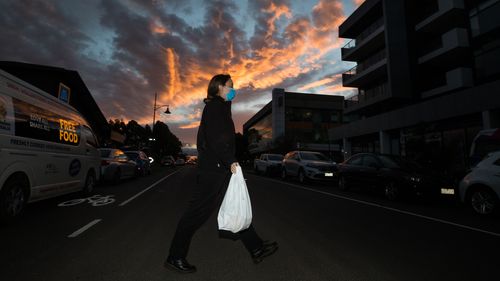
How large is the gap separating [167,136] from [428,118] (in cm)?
8380

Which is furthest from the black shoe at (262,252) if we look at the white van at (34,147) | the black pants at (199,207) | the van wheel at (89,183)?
the van wheel at (89,183)

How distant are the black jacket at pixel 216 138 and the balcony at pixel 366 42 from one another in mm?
27193

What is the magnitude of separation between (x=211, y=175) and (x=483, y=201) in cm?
695

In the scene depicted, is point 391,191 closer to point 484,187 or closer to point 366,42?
point 484,187

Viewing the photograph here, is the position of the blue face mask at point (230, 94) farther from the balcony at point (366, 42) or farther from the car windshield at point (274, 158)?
the balcony at point (366, 42)

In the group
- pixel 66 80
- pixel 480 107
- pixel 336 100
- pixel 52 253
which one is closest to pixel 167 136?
pixel 336 100

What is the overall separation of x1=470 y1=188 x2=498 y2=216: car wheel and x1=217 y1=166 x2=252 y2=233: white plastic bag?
6.34 m

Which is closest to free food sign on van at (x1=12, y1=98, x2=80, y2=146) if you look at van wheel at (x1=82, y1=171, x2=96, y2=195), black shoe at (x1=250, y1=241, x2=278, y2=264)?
van wheel at (x1=82, y1=171, x2=96, y2=195)

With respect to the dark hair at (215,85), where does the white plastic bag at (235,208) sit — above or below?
below

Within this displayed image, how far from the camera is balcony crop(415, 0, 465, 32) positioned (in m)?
20.0

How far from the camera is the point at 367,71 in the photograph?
28.5 m

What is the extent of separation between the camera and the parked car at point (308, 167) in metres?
14.5

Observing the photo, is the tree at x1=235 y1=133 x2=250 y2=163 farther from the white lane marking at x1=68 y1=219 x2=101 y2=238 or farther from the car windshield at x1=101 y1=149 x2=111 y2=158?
the white lane marking at x1=68 y1=219 x2=101 y2=238

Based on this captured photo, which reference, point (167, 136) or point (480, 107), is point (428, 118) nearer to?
point (480, 107)
